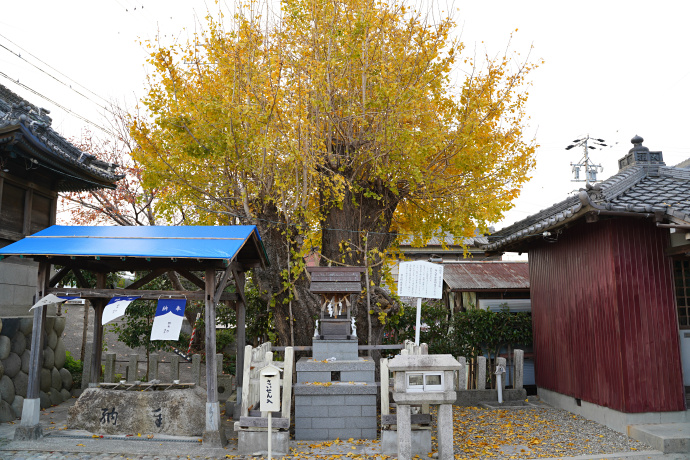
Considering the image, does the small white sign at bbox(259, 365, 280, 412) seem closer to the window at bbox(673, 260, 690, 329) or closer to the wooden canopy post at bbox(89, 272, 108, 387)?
the wooden canopy post at bbox(89, 272, 108, 387)

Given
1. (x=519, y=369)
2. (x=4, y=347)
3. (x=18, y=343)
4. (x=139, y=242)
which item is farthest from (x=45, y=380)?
(x=519, y=369)

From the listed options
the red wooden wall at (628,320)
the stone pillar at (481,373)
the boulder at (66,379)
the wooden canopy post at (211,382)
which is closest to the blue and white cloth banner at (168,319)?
the wooden canopy post at (211,382)

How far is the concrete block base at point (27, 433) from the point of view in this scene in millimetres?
7965

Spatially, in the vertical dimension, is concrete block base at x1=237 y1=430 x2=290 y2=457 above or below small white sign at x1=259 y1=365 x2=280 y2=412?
below

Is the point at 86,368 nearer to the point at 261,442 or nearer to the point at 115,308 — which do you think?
the point at 115,308

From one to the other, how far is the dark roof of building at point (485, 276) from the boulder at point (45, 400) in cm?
1100

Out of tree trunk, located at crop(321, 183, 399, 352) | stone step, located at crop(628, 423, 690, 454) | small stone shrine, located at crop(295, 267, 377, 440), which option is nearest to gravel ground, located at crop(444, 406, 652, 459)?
stone step, located at crop(628, 423, 690, 454)

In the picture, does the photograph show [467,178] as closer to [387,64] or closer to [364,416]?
[387,64]

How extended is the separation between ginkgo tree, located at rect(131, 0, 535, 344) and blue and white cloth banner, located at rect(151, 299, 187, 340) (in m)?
2.69

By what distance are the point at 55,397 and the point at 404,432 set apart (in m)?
8.75

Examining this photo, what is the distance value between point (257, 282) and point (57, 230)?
442 cm

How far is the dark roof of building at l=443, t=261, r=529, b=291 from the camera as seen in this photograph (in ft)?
48.0

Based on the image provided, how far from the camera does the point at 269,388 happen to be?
7.22m

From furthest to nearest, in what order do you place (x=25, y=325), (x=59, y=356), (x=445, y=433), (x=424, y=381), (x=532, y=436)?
(x=59, y=356), (x=25, y=325), (x=532, y=436), (x=424, y=381), (x=445, y=433)
